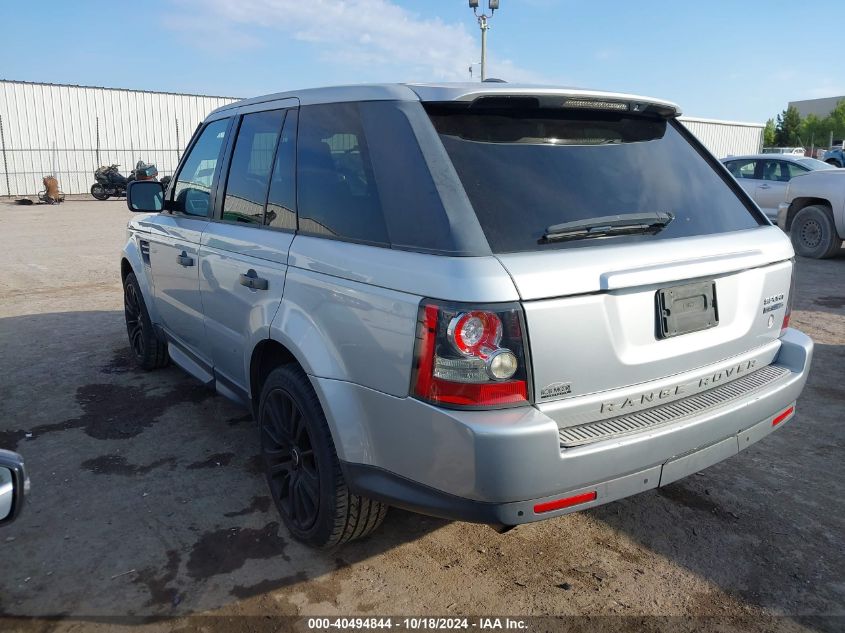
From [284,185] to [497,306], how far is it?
58.7 inches

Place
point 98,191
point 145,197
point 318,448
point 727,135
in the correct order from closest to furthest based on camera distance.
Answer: point 318,448 → point 145,197 → point 98,191 → point 727,135

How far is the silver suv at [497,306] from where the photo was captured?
6.98ft

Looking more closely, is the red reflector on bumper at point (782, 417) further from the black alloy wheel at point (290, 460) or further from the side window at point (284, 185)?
the side window at point (284, 185)

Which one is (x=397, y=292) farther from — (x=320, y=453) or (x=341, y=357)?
(x=320, y=453)

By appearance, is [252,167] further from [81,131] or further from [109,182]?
[81,131]

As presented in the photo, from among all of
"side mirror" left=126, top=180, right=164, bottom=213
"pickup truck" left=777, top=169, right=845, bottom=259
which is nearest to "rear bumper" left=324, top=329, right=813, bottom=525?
"side mirror" left=126, top=180, right=164, bottom=213

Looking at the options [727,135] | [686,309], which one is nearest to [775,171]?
[686,309]

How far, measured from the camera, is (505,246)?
2.22 m

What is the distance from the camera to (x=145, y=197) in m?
4.79

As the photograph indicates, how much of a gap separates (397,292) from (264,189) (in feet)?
4.45

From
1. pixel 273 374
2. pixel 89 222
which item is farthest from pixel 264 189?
pixel 89 222

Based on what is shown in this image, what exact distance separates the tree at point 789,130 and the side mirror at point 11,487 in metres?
96.8

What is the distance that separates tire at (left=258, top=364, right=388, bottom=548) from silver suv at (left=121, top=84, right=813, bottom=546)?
12 mm

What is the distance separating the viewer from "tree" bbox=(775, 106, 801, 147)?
8444 cm
